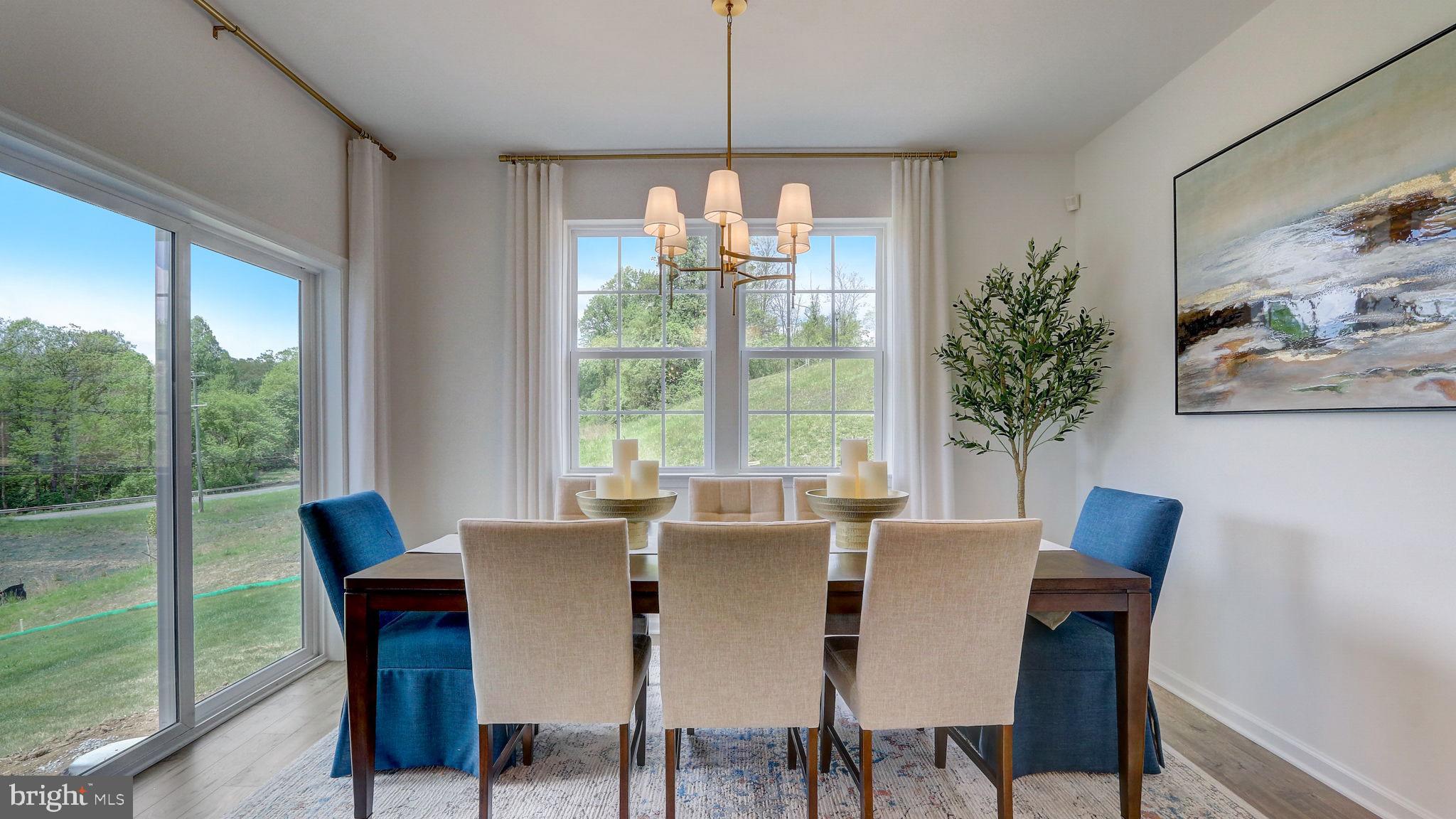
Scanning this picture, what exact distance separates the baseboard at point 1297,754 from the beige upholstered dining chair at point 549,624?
224 cm

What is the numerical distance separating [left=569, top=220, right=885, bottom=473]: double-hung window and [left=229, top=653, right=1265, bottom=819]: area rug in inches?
69.5

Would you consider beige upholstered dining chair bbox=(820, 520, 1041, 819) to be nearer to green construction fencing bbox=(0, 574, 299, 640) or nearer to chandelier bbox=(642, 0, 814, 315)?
chandelier bbox=(642, 0, 814, 315)

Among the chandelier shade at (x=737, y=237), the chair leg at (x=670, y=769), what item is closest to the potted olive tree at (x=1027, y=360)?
the chandelier shade at (x=737, y=237)

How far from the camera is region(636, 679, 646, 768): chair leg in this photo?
6.60 ft

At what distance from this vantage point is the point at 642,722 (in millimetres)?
2062

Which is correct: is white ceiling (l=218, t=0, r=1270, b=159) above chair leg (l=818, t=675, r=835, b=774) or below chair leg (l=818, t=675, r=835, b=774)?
above

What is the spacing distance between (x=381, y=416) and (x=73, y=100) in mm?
1834

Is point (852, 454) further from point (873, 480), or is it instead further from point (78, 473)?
point (78, 473)

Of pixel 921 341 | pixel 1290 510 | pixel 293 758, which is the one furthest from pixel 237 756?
pixel 1290 510

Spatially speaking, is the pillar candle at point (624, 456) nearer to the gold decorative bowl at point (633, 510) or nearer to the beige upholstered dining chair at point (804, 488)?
the gold decorative bowl at point (633, 510)

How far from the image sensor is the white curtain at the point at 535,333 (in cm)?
344

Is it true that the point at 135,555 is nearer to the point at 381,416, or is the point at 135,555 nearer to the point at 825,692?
the point at 381,416

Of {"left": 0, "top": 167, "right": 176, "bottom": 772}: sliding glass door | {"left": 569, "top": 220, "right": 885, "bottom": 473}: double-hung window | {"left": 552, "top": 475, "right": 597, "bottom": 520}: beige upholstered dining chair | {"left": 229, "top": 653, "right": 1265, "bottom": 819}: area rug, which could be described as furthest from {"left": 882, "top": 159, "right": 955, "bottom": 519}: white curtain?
{"left": 0, "top": 167, "right": 176, "bottom": 772}: sliding glass door

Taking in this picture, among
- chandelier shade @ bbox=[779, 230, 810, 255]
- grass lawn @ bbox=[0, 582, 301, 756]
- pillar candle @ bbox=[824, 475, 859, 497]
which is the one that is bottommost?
grass lawn @ bbox=[0, 582, 301, 756]
